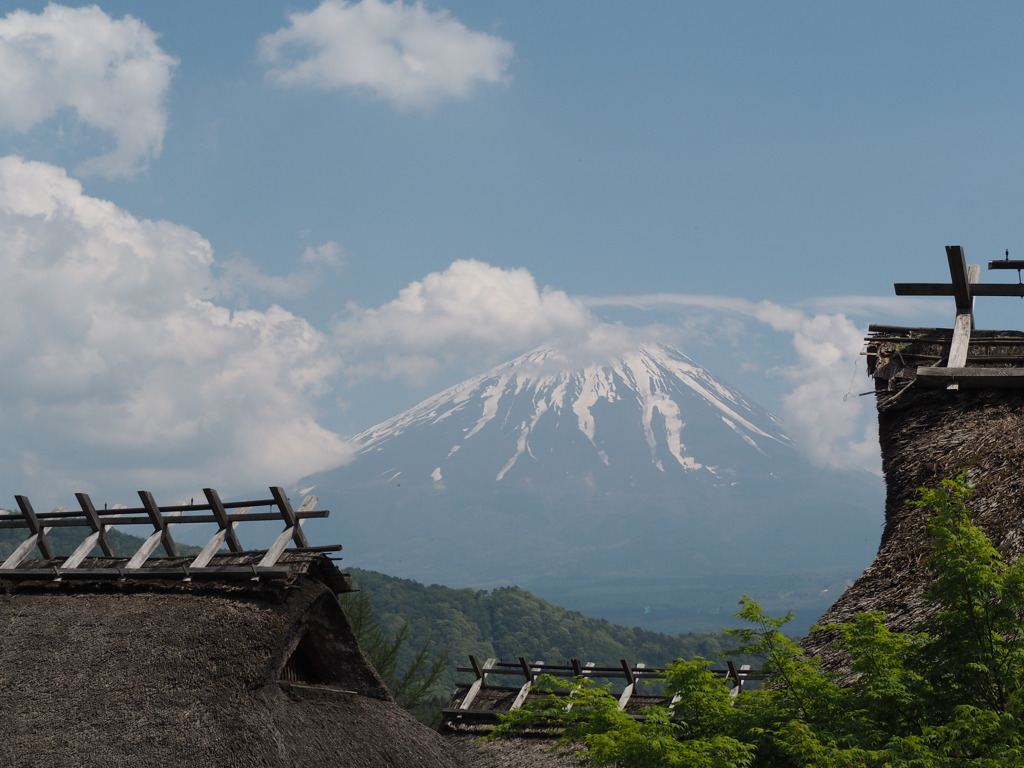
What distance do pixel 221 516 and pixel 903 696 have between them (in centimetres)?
852

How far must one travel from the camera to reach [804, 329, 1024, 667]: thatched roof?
964 cm

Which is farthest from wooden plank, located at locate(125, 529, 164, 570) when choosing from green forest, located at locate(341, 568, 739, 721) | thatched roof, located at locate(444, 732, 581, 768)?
green forest, located at locate(341, 568, 739, 721)

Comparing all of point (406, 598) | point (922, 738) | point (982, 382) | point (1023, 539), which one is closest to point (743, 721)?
point (922, 738)

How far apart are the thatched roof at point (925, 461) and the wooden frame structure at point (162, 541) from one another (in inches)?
250

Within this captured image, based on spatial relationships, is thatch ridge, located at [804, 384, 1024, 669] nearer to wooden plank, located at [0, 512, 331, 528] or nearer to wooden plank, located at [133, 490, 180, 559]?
wooden plank, located at [0, 512, 331, 528]

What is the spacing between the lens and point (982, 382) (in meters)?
11.3

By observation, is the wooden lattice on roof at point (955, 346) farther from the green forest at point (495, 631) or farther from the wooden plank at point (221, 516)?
the green forest at point (495, 631)

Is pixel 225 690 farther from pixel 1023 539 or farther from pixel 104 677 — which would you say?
pixel 1023 539

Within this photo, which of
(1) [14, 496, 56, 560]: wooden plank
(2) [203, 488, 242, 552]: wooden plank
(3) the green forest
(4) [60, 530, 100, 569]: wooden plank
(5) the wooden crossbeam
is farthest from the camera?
(3) the green forest

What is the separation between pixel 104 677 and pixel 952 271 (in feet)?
34.1

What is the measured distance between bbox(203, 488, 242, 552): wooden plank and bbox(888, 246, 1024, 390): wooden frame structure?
8.23 m

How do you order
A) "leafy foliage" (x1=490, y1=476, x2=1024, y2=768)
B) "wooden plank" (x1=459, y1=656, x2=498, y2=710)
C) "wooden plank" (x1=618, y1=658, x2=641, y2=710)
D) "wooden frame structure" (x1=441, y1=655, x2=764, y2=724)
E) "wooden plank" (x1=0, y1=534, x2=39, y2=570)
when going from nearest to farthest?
"leafy foliage" (x1=490, y1=476, x2=1024, y2=768), "wooden plank" (x1=0, y1=534, x2=39, y2=570), "wooden plank" (x1=618, y1=658, x2=641, y2=710), "wooden frame structure" (x1=441, y1=655, x2=764, y2=724), "wooden plank" (x1=459, y1=656, x2=498, y2=710)

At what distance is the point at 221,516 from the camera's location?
1352 centimetres

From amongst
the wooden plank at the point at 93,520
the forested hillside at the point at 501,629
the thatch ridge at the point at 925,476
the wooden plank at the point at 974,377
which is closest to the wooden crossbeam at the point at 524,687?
the wooden plank at the point at 93,520
